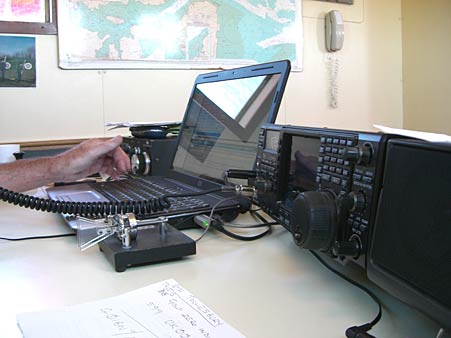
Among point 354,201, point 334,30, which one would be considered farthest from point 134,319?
point 334,30

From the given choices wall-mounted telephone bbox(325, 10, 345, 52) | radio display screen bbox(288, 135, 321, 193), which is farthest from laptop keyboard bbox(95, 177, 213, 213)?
wall-mounted telephone bbox(325, 10, 345, 52)

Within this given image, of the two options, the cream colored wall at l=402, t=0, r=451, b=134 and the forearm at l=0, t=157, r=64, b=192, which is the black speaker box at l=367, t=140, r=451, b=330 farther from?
the cream colored wall at l=402, t=0, r=451, b=134

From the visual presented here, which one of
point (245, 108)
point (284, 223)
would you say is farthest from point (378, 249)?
point (245, 108)

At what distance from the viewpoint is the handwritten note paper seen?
489 millimetres

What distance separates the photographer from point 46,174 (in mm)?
1098

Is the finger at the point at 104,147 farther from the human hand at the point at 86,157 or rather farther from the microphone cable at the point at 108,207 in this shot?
the microphone cable at the point at 108,207

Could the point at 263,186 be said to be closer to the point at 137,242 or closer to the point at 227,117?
the point at 137,242

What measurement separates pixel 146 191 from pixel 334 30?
1996 millimetres

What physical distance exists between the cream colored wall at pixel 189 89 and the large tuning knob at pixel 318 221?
174 centimetres

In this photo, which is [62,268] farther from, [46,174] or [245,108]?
[245,108]

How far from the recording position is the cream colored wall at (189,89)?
6.65ft

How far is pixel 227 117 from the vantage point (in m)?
1.18

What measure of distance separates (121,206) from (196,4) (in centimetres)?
170

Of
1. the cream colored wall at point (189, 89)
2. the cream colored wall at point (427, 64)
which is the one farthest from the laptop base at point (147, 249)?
the cream colored wall at point (427, 64)
